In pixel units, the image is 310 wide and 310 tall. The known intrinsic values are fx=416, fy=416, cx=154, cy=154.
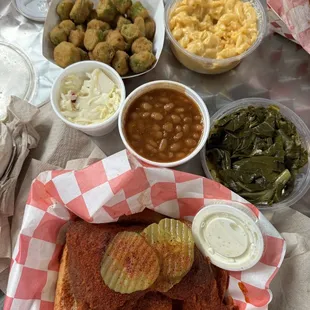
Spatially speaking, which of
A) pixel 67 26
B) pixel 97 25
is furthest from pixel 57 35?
pixel 97 25

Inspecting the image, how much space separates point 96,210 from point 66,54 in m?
0.63

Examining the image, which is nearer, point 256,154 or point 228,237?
point 228,237

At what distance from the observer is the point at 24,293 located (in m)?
1.23

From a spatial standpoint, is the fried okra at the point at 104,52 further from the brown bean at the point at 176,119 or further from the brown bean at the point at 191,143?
the brown bean at the point at 191,143

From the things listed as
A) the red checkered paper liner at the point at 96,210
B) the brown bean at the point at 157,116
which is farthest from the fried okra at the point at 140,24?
the red checkered paper liner at the point at 96,210

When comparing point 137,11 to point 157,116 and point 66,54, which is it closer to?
point 66,54

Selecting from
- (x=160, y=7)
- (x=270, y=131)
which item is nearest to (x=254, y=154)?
(x=270, y=131)

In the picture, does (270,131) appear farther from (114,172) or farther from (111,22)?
(111,22)

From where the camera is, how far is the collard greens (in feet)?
4.93

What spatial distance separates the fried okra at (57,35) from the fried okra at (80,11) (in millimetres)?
79

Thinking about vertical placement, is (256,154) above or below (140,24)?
below

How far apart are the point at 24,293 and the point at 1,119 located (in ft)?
2.06

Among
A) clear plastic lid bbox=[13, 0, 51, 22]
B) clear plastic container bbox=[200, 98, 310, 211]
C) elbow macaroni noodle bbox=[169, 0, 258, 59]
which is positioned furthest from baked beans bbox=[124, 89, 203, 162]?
clear plastic lid bbox=[13, 0, 51, 22]

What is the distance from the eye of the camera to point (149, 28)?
65.4 inches
